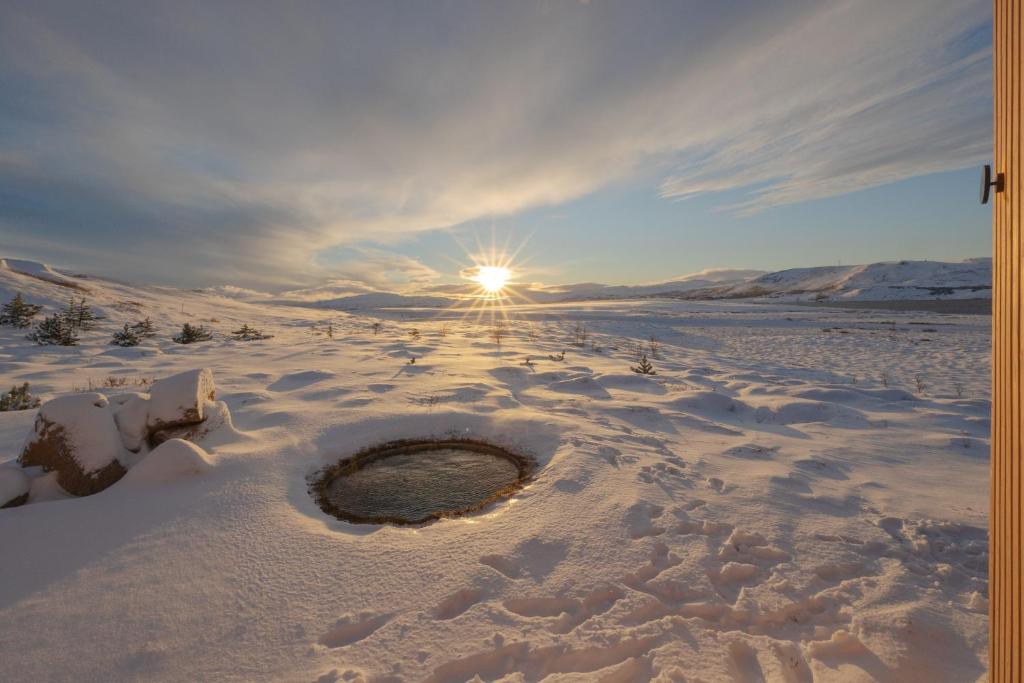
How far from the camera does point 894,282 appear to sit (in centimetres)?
4791

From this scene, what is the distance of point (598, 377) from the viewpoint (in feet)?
22.3

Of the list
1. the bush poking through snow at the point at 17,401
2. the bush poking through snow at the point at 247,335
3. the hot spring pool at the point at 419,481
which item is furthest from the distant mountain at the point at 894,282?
the bush poking through snow at the point at 17,401

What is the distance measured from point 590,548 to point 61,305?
14.4m

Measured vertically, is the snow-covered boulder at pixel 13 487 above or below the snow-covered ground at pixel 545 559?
above

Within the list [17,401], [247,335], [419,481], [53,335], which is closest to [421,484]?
[419,481]

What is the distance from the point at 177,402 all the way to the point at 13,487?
3.47ft

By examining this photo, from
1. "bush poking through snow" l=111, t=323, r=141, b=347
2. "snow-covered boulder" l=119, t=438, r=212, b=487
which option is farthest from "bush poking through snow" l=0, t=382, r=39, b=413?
"bush poking through snow" l=111, t=323, r=141, b=347

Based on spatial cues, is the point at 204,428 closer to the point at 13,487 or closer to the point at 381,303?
the point at 13,487

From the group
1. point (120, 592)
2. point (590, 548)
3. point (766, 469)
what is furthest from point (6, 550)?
point (766, 469)

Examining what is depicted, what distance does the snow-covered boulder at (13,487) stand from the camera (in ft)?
8.93

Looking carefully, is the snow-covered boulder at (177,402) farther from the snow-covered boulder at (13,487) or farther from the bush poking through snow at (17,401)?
the bush poking through snow at (17,401)

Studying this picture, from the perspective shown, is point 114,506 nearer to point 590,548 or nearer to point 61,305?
point 590,548

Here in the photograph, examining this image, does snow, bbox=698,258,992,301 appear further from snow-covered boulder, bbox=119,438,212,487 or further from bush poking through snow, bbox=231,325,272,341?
snow-covered boulder, bbox=119,438,212,487

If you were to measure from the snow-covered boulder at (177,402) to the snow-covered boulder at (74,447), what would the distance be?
1.43 feet
